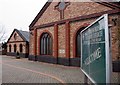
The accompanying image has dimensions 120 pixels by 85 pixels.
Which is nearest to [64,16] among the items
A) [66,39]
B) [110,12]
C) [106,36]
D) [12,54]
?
[66,39]

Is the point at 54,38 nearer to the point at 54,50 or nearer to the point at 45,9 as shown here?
the point at 54,50

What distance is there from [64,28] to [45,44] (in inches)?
170

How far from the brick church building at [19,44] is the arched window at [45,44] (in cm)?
1018

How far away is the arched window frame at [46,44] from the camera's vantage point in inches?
893

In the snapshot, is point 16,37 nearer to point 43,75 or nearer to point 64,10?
point 64,10

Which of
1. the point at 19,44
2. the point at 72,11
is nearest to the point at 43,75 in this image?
the point at 72,11

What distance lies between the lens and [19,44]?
35.9 m

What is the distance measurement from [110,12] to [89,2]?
302 cm

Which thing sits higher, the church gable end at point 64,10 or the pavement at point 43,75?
the church gable end at point 64,10

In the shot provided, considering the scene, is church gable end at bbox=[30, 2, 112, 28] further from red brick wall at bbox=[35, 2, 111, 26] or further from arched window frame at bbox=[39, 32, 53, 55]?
arched window frame at bbox=[39, 32, 53, 55]

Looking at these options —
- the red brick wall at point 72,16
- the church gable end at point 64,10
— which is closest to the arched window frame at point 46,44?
the red brick wall at point 72,16

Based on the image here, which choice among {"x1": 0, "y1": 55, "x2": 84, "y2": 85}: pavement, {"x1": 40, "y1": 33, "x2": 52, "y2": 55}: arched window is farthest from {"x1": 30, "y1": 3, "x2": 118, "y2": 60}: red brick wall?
{"x1": 0, "y1": 55, "x2": 84, "y2": 85}: pavement

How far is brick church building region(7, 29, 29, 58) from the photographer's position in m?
33.9

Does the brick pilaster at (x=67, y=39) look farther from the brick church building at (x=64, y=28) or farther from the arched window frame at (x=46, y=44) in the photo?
the arched window frame at (x=46, y=44)
